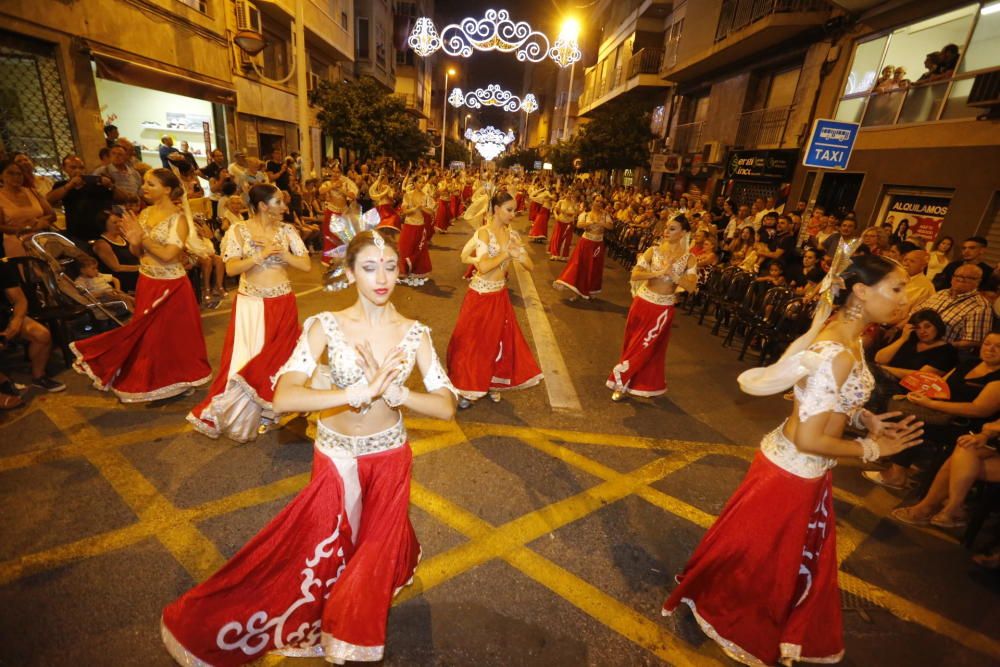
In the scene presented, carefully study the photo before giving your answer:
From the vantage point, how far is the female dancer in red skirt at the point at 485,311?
505 centimetres

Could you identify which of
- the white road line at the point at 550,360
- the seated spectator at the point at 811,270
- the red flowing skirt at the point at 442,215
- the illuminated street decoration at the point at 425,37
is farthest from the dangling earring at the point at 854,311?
the red flowing skirt at the point at 442,215

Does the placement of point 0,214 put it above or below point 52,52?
below

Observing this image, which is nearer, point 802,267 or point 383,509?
point 383,509

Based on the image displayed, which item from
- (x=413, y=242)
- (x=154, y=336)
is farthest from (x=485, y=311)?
(x=413, y=242)

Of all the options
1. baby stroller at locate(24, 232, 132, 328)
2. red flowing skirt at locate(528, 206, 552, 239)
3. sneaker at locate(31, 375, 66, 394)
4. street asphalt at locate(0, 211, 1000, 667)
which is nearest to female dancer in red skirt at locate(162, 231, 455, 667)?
street asphalt at locate(0, 211, 1000, 667)

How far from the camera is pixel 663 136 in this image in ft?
82.3

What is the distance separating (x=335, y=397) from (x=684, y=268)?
451 centimetres

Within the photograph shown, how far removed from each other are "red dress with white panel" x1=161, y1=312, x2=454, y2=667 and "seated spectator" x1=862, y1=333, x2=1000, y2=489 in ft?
15.7

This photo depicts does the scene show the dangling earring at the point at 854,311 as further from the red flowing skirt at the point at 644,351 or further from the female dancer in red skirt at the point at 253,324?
the female dancer in red skirt at the point at 253,324

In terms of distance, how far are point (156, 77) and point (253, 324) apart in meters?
12.0

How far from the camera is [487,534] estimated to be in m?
3.47

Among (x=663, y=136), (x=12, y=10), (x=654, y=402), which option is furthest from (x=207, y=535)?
(x=663, y=136)

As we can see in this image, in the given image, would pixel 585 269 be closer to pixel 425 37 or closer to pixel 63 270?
pixel 425 37

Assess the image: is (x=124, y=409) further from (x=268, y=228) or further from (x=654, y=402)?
(x=654, y=402)
